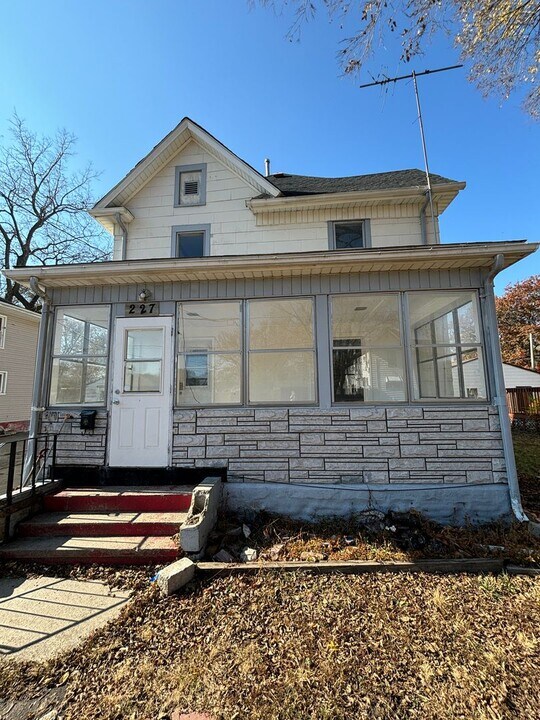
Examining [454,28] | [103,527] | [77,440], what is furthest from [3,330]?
[454,28]

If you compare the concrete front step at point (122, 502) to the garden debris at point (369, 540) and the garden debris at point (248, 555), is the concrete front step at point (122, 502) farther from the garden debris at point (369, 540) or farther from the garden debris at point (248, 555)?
the garden debris at point (248, 555)

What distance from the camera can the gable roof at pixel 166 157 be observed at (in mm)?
7293

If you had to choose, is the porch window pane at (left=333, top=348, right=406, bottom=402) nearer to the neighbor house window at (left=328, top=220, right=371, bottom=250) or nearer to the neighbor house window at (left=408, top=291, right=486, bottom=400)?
the neighbor house window at (left=408, top=291, right=486, bottom=400)

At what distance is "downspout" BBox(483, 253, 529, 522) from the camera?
3.86 meters

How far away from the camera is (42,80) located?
771cm

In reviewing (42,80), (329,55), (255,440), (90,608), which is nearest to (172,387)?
(255,440)

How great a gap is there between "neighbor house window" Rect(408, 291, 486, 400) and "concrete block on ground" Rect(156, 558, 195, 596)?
3.27 m

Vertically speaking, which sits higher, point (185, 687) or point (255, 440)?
point (255, 440)

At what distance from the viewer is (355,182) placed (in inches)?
319

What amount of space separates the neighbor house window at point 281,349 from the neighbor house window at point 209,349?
0.75 ft

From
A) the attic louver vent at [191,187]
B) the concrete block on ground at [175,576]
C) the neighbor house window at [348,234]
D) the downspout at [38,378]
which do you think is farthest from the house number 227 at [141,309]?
the attic louver vent at [191,187]

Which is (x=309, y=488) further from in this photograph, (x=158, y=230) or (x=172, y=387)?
(x=158, y=230)

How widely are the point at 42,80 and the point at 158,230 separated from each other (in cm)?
469

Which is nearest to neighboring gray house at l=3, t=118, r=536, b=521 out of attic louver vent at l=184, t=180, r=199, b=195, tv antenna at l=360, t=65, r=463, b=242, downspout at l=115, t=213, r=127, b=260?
tv antenna at l=360, t=65, r=463, b=242
